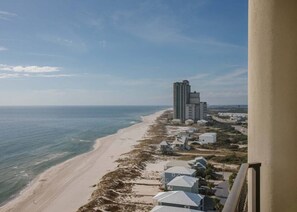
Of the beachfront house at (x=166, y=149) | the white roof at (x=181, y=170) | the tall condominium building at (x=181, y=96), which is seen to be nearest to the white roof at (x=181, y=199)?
the white roof at (x=181, y=170)

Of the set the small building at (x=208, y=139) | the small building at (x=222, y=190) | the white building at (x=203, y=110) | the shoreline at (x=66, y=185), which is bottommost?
the shoreline at (x=66, y=185)

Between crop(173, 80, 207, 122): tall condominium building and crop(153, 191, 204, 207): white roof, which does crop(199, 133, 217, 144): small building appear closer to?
crop(153, 191, 204, 207): white roof

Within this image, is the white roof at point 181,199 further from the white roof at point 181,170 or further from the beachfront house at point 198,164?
the beachfront house at point 198,164

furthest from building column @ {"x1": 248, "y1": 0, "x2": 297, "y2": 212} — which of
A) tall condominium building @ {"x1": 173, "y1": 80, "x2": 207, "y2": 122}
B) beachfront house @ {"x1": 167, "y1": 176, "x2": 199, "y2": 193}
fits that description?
tall condominium building @ {"x1": 173, "y1": 80, "x2": 207, "y2": 122}

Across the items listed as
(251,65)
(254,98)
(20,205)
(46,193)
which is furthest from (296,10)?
(46,193)

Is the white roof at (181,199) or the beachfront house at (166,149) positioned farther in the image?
the beachfront house at (166,149)

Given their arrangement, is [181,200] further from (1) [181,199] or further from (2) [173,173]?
(2) [173,173]
